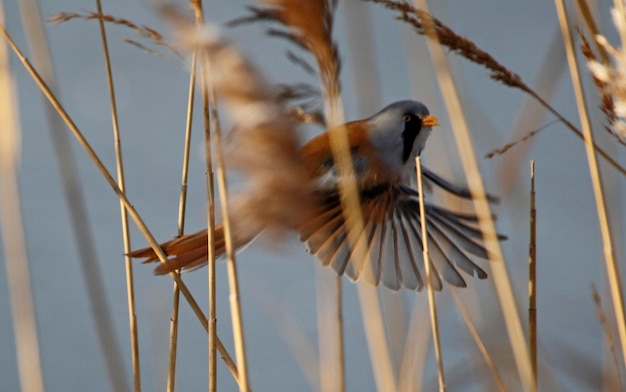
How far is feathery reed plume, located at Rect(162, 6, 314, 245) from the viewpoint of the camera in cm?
78

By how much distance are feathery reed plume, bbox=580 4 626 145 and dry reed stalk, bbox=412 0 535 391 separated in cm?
11

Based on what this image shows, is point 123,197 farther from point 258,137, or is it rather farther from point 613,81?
point 613,81

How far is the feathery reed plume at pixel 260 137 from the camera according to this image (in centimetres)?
78

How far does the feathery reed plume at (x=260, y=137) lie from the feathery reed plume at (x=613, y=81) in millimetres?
379

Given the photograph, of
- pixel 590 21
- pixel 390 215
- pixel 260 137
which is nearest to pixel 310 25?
pixel 260 137

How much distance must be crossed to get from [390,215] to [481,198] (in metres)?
0.60

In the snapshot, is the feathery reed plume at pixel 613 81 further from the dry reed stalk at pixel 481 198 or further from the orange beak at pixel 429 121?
the orange beak at pixel 429 121

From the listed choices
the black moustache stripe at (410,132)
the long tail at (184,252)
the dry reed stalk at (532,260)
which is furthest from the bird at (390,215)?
the dry reed stalk at (532,260)

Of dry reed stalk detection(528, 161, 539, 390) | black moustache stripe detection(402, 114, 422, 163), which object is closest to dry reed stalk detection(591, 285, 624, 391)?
dry reed stalk detection(528, 161, 539, 390)

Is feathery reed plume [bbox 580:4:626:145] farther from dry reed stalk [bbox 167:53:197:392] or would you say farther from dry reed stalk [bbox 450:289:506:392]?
dry reed stalk [bbox 167:53:197:392]

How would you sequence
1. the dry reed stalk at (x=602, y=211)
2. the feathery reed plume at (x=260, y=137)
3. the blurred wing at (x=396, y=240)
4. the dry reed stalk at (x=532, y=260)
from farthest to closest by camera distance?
the blurred wing at (x=396, y=240), the dry reed stalk at (x=532, y=260), the dry reed stalk at (x=602, y=211), the feathery reed plume at (x=260, y=137)

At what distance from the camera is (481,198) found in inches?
44.1

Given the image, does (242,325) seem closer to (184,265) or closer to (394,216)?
(184,265)

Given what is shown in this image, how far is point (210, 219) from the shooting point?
3.29 ft
